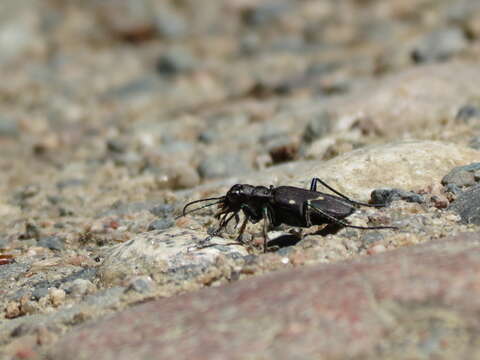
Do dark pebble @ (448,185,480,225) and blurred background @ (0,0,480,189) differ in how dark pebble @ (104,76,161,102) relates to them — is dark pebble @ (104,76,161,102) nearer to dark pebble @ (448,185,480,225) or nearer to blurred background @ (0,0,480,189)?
blurred background @ (0,0,480,189)

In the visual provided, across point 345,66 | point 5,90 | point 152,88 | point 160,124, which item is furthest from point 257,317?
point 5,90

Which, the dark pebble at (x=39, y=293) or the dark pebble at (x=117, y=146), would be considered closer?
the dark pebble at (x=39, y=293)

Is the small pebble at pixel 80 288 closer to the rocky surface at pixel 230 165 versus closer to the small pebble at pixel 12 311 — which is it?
the rocky surface at pixel 230 165

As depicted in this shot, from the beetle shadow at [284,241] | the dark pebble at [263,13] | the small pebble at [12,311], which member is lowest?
the small pebble at [12,311]

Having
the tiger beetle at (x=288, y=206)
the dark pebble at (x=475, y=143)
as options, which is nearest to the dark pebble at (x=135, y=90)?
the dark pebble at (x=475, y=143)

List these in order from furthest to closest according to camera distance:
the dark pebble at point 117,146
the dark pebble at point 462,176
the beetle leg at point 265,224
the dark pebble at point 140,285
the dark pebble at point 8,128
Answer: the dark pebble at point 8,128 → the dark pebble at point 117,146 → the dark pebble at point 462,176 → the beetle leg at point 265,224 → the dark pebble at point 140,285

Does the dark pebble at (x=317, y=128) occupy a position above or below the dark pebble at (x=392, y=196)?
above

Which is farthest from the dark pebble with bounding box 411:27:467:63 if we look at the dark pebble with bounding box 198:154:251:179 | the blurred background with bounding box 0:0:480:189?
the dark pebble with bounding box 198:154:251:179
